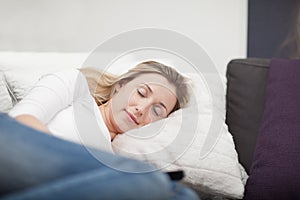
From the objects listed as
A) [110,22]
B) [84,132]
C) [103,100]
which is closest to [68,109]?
[84,132]

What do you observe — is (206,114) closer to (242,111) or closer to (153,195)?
(242,111)

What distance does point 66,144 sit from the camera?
505 millimetres

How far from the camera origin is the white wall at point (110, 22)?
5.54 feet

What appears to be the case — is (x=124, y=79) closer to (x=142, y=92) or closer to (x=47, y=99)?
(x=142, y=92)

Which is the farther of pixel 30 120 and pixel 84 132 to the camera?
pixel 84 132

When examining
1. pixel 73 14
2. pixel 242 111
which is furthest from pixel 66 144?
pixel 73 14

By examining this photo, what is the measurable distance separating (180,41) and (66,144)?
1.41 metres

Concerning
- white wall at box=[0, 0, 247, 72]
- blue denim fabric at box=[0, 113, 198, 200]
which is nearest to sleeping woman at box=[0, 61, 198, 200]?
blue denim fabric at box=[0, 113, 198, 200]

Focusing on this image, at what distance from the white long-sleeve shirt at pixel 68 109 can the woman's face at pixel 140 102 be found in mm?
74

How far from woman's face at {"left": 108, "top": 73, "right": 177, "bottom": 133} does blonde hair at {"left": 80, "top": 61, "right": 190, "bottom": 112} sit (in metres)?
0.02

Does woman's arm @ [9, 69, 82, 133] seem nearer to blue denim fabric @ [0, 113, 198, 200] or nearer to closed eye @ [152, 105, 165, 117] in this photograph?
closed eye @ [152, 105, 165, 117]

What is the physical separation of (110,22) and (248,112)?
0.73 meters

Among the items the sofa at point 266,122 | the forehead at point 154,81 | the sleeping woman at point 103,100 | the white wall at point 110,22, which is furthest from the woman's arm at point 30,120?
the white wall at point 110,22

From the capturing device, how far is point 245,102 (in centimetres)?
147
